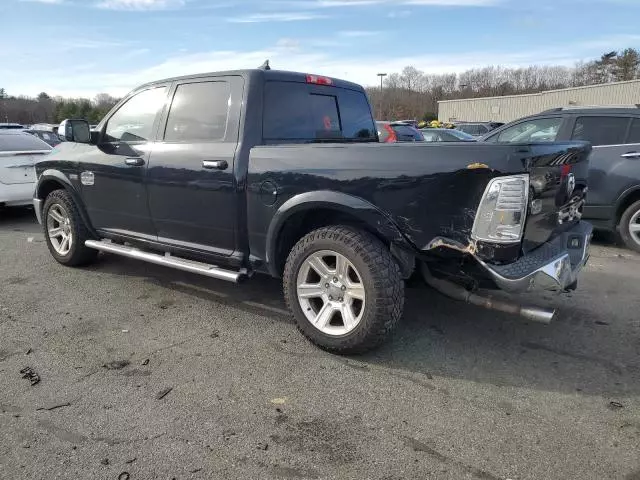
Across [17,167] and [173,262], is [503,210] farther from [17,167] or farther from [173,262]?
[17,167]

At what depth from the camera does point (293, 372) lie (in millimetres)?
3393

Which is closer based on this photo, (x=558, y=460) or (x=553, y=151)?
(x=558, y=460)

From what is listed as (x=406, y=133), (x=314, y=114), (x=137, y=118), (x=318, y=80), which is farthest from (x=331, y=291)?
(x=406, y=133)

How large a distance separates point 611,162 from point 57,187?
6614 millimetres

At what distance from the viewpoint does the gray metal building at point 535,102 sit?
43.1 meters

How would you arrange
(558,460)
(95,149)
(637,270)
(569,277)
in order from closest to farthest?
(558,460) < (569,277) < (95,149) < (637,270)

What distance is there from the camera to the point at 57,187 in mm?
5785

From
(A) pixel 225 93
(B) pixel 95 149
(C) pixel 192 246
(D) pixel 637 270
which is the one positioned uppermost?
(A) pixel 225 93

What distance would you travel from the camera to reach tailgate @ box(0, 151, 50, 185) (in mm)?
8344

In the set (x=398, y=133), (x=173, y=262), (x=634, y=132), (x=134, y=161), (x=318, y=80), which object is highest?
(x=318, y=80)

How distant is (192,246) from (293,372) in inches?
A: 61.5

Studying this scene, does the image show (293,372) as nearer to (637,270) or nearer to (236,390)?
(236,390)

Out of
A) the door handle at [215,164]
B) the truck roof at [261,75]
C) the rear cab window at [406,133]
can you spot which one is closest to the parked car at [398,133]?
the rear cab window at [406,133]

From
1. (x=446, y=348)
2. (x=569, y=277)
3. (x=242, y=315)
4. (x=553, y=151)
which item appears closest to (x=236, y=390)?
(x=242, y=315)
